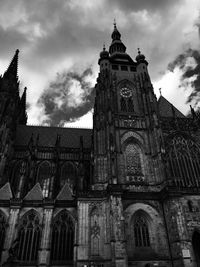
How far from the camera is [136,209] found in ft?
84.6

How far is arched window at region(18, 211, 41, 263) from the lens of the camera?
81.4 ft

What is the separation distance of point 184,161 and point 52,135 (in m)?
24.2

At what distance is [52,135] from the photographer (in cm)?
4447

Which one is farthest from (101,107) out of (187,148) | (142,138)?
(187,148)

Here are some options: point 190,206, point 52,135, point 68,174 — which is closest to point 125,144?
point 190,206

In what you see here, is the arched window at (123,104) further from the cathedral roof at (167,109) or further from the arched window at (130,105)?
the cathedral roof at (167,109)

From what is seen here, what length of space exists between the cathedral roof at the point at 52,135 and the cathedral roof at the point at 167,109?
13687 mm

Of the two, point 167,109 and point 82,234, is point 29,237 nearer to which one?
point 82,234

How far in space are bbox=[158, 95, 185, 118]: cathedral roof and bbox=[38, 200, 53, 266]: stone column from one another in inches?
850

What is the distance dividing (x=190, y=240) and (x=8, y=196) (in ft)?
68.9

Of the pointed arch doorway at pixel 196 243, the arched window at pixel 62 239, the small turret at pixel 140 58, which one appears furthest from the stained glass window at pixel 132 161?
the small turret at pixel 140 58

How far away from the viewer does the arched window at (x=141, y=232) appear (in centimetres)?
2459

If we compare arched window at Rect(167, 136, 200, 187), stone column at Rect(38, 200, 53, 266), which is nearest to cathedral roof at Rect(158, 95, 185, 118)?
arched window at Rect(167, 136, 200, 187)

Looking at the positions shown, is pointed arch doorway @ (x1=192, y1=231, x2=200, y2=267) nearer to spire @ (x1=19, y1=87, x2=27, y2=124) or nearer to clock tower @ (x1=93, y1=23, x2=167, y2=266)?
clock tower @ (x1=93, y1=23, x2=167, y2=266)
